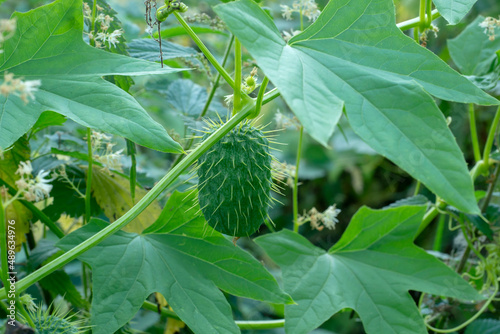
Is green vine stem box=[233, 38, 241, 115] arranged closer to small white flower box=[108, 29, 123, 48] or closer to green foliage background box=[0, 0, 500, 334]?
small white flower box=[108, 29, 123, 48]

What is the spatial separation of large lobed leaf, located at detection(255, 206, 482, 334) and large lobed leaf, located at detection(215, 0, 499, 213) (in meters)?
0.35

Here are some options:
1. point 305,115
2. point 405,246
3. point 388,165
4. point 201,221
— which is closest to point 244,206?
point 201,221

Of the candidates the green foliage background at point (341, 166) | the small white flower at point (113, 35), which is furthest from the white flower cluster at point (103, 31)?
the green foliage background at point (341, 166)

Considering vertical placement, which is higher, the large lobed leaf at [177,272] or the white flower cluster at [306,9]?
the white flower cluster at [306,9]

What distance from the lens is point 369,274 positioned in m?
0.99

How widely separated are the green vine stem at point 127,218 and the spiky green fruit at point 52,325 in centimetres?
8

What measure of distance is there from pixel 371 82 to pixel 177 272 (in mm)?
462

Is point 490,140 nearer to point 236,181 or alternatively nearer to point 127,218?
point 236,181

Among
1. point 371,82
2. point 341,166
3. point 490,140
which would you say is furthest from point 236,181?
point 341,166

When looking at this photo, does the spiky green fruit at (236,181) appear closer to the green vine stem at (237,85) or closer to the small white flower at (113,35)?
the green vine stem at (237,85)

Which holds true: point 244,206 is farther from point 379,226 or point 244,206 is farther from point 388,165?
point 388,165

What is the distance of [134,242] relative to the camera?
91 cm

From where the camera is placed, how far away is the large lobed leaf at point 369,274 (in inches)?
35.7

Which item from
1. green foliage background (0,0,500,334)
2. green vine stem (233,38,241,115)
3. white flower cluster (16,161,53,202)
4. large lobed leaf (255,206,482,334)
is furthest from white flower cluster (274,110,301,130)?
green foliage background (0,0,500,334)
